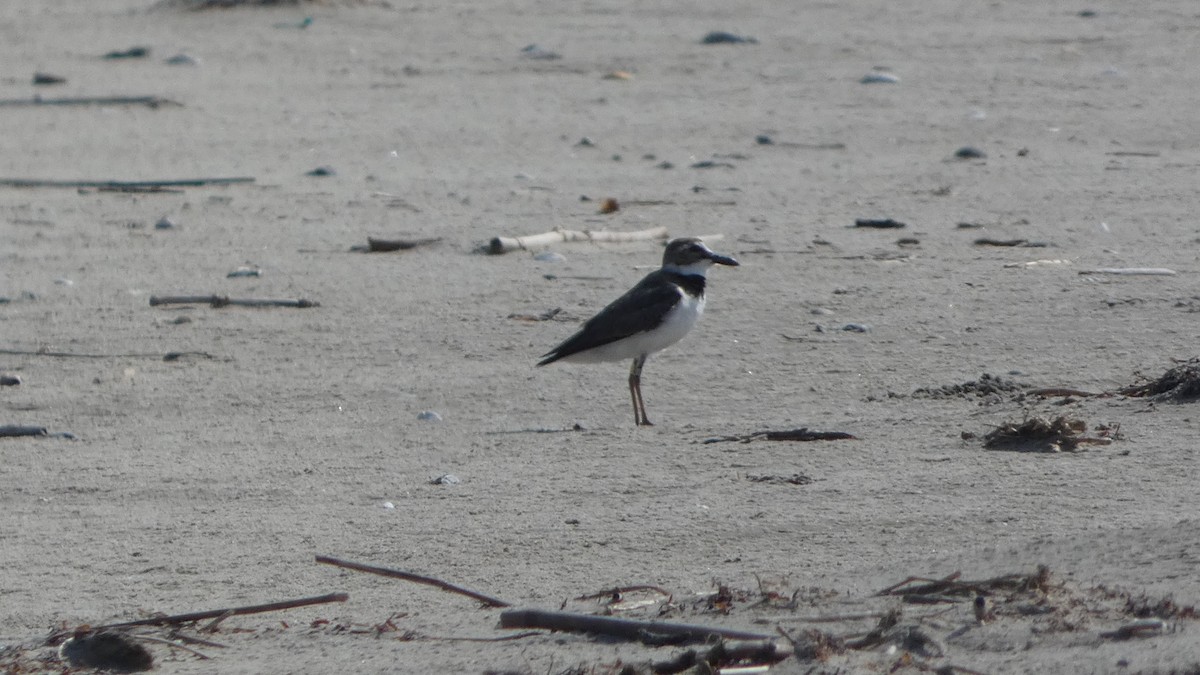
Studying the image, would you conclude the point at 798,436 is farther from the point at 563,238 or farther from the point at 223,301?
the point at 563,238

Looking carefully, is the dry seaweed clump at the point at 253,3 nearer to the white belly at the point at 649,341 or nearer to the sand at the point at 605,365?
the sand at the point at 605,365

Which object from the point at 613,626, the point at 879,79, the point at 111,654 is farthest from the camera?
the point at 879,79

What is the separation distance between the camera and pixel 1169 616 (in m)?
3.84

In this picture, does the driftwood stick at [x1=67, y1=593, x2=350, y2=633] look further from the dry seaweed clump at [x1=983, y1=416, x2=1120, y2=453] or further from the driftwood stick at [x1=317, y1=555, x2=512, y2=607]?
the dry seaweed clump at [x1=983, y1=416, x2=1120, y2=453]

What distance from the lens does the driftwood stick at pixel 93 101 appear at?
14.9 m

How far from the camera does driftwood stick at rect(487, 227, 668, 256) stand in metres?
9.43

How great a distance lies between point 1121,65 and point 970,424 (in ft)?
31.0

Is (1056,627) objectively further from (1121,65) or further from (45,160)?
(1121,65)

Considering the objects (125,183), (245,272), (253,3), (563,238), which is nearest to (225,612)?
(245,272)

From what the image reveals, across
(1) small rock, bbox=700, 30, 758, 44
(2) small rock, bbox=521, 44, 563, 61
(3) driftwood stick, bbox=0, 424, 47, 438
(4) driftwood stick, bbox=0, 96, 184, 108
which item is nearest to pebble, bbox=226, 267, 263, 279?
(3) driftwood stick, bbox=0, 424, 47, 438

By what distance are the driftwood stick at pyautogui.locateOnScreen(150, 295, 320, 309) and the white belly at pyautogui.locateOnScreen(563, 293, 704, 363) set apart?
2.04 m

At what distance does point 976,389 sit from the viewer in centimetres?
662

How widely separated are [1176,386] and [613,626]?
2.94 meters

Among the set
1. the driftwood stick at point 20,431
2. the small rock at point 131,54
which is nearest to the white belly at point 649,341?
the driftwood stick at point 20,431
